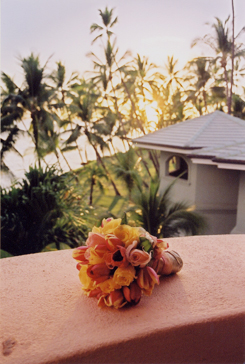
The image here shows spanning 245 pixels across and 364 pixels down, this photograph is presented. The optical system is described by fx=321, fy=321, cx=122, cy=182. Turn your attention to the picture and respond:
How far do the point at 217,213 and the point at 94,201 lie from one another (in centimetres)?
1625

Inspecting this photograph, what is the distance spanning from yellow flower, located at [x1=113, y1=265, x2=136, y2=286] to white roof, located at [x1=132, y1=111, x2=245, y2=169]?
6.37 metres

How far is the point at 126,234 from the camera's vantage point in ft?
4.83

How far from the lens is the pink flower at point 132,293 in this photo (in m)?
1.38

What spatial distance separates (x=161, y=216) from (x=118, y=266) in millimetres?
5723

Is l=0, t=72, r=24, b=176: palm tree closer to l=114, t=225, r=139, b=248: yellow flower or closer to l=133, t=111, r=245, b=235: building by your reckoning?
l=133, t=111, r=245, b=235: building

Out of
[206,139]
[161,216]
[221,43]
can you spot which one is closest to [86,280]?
[161,216]

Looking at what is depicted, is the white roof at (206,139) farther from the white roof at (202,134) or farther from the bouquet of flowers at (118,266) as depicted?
the bouquet of flowers at (118,266)

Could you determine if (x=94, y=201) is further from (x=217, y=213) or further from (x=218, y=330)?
(x=218, y=330)

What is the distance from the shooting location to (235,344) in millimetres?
1329

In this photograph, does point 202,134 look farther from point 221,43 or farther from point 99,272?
point 221,43

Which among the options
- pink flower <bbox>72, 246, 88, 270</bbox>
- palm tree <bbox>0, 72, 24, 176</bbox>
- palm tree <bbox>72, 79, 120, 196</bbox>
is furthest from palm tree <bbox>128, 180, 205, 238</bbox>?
palm tree <bbox>72, 79, 120, 196</bbox>

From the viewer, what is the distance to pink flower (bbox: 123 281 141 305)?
54.2 inches

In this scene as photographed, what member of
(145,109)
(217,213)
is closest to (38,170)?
(217,213)

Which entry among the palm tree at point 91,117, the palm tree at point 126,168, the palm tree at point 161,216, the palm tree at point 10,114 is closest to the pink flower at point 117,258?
the palm tree at point 161,216
